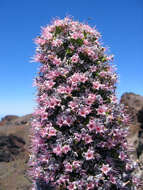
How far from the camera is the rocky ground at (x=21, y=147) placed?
13.0 metres

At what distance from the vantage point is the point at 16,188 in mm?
15953

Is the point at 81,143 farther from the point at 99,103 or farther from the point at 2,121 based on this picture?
the point at 2,121

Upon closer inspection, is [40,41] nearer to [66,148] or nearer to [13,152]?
[66,148]

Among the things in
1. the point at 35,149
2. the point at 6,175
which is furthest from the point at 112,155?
the point at 6,175

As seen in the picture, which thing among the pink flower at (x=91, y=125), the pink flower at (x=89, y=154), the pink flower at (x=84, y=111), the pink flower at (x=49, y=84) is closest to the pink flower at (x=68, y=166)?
the pink flower at (x=89, y=154)

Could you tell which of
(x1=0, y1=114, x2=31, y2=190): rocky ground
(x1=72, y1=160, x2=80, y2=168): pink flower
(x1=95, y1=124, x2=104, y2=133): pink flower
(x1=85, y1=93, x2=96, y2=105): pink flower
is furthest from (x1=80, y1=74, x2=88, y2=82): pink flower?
(x1=0, y1=114, x2=31, y2=190): rocky ground

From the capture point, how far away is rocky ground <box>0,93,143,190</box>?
1302 cm

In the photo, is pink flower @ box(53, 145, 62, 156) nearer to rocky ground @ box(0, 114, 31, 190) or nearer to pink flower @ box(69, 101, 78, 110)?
pink flower @ box(69, 101, 78, 110)

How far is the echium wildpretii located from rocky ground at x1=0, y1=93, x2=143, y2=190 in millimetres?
3504

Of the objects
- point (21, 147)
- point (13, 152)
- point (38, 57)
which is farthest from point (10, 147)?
point (38, 57)

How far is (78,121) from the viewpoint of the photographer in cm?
753

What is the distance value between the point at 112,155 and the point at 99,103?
1.70 meters

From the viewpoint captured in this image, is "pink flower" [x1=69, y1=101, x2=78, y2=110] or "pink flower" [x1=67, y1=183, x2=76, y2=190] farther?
"pink flower" [x1=69, y1=101, x2=78, y2=110]

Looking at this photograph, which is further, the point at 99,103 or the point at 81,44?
the point at 81,44
